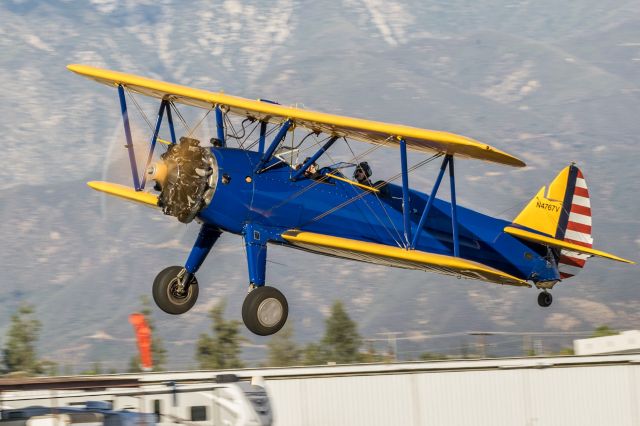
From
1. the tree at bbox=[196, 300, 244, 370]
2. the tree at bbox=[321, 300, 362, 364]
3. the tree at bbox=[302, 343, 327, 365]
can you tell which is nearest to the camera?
the tree at bbox=[196, 300, 244, 370]

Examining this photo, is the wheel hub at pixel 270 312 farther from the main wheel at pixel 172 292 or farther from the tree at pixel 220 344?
the tree at pixel 220 344

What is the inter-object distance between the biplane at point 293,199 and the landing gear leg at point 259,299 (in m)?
Answer: 0.02

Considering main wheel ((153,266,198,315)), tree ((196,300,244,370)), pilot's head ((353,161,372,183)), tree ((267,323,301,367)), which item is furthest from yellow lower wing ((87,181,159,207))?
tree ((196,300,244,370))

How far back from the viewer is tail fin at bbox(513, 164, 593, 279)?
74.7 ft

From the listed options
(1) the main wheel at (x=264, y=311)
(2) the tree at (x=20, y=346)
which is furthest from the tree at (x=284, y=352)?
(1) the main wheel at (x=264, y=311)

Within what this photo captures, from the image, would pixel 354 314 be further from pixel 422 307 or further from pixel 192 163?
pixel 192 163

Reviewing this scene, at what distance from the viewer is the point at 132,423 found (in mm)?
13367

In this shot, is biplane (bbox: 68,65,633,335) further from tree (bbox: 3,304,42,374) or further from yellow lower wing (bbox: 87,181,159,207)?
tree (bbox: 3,304,42,374)

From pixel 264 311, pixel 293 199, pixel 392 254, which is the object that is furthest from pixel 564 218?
pixel 264 311

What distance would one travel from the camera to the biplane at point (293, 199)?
60.1ft

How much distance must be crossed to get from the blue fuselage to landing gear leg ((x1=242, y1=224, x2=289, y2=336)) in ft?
0.75

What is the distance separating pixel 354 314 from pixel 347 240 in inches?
6581

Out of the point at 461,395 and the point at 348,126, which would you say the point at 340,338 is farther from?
the point at 348,126

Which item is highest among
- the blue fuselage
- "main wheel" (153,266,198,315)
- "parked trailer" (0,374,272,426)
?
the blue fuselage
